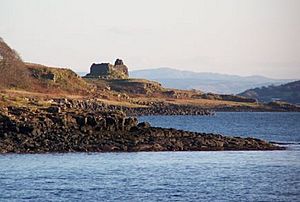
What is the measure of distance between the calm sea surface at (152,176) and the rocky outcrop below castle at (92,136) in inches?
90.4

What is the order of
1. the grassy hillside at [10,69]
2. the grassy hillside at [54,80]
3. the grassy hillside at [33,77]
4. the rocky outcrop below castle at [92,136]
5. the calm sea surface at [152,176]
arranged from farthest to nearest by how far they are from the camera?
the grassy hillside at [54,80], the grassy hillside at [33,77], the grassy hillside at [10,69], the rocky outcrop below castle at [92,136], the calm sea surface at [152,176]

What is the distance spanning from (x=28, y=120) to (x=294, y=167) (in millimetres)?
26111

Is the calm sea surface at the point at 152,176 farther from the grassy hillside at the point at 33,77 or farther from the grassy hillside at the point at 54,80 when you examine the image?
the grassy hillside at the point at 54,80

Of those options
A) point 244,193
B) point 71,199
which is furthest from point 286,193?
point 71,199

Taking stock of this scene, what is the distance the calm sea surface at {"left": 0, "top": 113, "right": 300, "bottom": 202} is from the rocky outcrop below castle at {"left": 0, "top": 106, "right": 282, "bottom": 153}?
2.30m

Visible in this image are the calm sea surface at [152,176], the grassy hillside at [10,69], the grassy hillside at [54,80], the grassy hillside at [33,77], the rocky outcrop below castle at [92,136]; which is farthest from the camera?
the grassy hillside at [54,80]

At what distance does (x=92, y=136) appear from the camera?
70125 mm

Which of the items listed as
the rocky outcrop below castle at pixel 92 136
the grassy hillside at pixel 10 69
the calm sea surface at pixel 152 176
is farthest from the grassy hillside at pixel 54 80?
the calm sea surface at pixel 152 176

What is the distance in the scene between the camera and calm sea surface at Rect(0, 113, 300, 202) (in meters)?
44.9

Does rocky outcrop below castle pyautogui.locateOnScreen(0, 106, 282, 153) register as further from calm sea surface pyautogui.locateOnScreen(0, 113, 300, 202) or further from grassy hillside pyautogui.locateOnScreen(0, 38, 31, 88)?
grassy hillside pyautogui.locateOnScreen(0, 38, 31, 88)

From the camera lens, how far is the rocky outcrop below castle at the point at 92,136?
6681 centimetres

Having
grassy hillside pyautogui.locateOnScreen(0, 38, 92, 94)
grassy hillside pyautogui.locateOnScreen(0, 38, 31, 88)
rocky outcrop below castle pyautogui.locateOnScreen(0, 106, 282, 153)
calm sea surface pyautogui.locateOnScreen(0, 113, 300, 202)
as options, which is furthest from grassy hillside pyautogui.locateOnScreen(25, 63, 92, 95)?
calm sea surface pyautogui.locateOnScreen(0, 113, 300, 202)

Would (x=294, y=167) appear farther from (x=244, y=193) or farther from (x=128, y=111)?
(x=128, y=111)

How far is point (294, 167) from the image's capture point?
59344 millimetres
